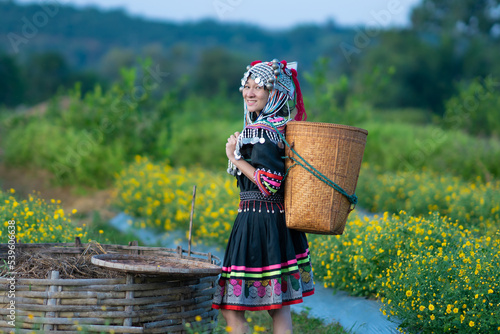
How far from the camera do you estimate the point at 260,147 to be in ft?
8.83

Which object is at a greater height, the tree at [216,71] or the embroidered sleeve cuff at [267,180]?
the tree at [216,71]

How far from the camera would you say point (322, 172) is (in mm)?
2633

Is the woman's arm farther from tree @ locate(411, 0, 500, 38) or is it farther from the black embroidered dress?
tree @ locate(411, 0, 500, 38)

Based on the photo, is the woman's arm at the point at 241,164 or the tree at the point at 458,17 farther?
the tree at the point at 458,17

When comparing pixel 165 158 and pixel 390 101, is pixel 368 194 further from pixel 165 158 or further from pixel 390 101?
pixel 390 101

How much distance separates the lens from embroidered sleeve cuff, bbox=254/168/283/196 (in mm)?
2672

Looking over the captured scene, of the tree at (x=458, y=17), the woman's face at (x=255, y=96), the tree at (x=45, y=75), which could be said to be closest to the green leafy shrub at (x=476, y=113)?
the woman's face at (x=255, y=96)

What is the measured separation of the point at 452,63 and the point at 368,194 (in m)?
23.3

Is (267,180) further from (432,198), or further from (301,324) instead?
(432,198)

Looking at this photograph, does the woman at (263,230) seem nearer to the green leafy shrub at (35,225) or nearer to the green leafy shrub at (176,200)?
the green leafy shrub at (35,225)

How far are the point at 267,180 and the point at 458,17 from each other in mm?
33856

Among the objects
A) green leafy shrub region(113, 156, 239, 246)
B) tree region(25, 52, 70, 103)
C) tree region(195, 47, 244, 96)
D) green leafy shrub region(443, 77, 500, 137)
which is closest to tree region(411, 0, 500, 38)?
tree region(195, 47, 244, 96)

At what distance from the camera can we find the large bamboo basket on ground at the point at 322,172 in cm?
262

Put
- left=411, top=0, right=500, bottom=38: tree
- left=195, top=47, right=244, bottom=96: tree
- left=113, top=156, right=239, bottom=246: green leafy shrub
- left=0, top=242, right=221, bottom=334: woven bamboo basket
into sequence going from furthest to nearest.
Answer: left=195, top=47, right=244, bottom=96: tree → left=411, top=0, right=500, bottom=38: tree → left=113, top=156, right=239, bottom=246: green leafy shrub → left=0, top=242, right=221, bottom=334: woven bamboo basket
